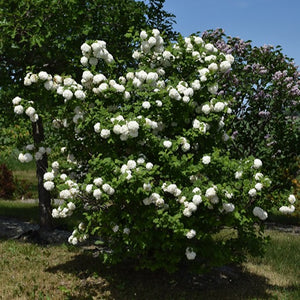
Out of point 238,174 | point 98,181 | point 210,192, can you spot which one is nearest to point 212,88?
point 238,174

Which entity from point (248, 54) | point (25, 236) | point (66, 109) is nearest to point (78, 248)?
point (25, 236)

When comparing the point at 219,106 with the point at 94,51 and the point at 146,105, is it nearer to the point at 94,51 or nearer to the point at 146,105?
the point at 146,105

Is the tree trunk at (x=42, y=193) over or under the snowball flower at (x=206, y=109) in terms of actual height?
under

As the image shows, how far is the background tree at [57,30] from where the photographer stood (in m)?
7.18

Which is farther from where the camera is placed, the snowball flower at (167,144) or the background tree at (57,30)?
the background tree at (57,30)

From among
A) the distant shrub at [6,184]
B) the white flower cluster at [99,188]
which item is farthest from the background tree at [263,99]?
the distant shrub at [6,184]

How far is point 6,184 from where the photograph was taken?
15.3 m

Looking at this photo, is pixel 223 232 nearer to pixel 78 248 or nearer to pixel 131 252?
pixel 78 248

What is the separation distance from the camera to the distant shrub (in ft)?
49.6

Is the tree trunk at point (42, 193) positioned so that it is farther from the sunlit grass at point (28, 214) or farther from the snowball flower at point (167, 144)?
the snowball flower at point (167, 144)

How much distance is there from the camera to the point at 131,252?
5668 millimetres

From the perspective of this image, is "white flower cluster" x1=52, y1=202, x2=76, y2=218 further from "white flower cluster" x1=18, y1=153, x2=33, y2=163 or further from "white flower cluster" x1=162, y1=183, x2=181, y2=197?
"white flower cluster" x1=162, y1=183, x2=181, y2=197

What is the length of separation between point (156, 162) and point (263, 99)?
4.34 m

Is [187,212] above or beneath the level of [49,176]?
beneath
